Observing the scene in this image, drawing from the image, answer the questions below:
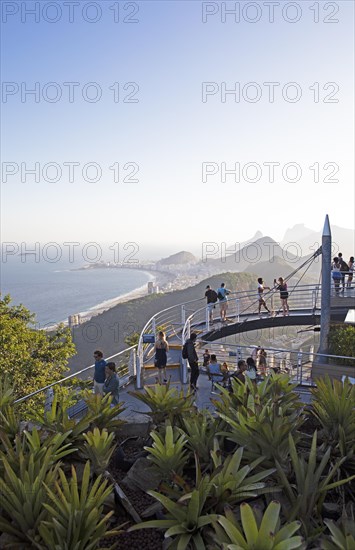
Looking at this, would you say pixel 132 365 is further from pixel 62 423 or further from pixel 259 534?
pixel 259 534

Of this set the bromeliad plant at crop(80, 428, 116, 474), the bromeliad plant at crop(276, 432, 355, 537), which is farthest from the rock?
the bromeliad plant at crop(276, 432, 355, 537)

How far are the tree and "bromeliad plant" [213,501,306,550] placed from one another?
16.4m

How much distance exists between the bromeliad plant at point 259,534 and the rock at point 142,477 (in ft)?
5.33

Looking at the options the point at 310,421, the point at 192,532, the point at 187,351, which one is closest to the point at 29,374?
the point at 187,351

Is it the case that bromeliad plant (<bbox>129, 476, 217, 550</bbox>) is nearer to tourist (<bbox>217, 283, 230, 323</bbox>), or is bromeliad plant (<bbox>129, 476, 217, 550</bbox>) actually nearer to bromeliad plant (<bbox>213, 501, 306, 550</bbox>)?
bromeliad plant (<bbox>213, 501, 306, 550</bbox>)

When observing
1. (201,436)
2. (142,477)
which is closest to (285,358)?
(201,436)

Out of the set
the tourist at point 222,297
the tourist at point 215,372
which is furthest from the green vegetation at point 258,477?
the tourist at point 222,297

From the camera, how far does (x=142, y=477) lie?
455cm

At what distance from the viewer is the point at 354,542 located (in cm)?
270

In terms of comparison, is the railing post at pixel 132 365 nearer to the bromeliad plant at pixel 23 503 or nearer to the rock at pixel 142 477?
the rock at pixel 142 477

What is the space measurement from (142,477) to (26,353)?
1779 centimetres

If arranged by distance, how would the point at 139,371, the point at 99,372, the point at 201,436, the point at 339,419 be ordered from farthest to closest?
the point at 139,371 → the point at 99,372 → the point at 339,419 → the point at 201,436

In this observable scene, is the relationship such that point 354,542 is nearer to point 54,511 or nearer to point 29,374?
point 54,511

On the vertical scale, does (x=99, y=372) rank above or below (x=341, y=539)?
below
